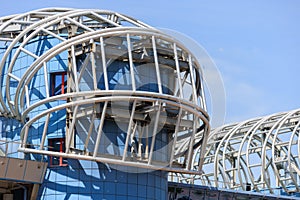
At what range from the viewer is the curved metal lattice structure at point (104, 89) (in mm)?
47438

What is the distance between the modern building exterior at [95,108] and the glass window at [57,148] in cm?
6

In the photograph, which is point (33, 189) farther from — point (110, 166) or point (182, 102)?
point (182, 102)

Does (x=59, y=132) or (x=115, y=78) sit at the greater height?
(x=115, y=78)

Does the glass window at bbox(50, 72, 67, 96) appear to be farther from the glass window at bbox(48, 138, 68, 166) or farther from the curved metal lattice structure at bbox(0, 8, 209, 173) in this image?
the glass window at bbox(48, 138, 68, 166)

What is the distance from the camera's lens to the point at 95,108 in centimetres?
4778

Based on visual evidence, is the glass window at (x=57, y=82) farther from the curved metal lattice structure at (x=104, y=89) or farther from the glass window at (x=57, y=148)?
the glass window at (x=57, y=148)

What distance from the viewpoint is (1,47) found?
55.0 metres

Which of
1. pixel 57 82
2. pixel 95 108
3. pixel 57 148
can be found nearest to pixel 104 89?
pixel 95 108

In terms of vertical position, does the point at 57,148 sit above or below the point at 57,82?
below

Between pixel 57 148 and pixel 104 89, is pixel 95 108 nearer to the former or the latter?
pixel 104 89

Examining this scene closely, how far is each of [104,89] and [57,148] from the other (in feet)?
15.3

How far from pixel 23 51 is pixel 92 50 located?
4904mm

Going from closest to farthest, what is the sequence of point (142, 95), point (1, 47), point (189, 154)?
point (142, 95), point (189, 154), point (1, 47)

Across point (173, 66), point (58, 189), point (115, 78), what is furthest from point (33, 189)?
point (173, 66)
